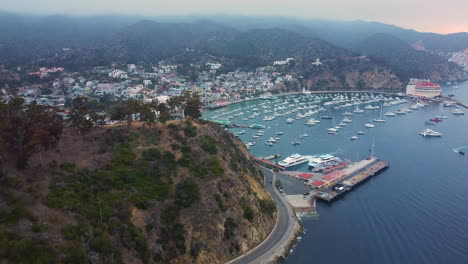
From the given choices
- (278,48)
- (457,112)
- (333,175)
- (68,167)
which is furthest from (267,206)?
(278,48)

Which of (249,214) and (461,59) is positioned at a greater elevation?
(461,59)

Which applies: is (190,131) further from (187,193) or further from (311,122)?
(311,122)

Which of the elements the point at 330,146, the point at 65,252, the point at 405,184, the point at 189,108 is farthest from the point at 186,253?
the point at 330,146

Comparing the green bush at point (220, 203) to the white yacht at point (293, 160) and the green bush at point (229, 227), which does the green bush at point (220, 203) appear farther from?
the white yacht at point (293, 160)

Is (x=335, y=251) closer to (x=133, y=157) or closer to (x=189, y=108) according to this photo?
(x=133, y=157)

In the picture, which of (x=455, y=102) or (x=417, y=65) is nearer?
(x=455, y=102)

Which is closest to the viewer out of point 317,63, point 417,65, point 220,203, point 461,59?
point 220,203

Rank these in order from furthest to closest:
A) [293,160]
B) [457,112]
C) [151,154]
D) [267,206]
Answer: [457,112] < [293,160] < [267,206] < [151,154]

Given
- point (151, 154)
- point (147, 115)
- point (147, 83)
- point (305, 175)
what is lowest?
point (305, 175)
